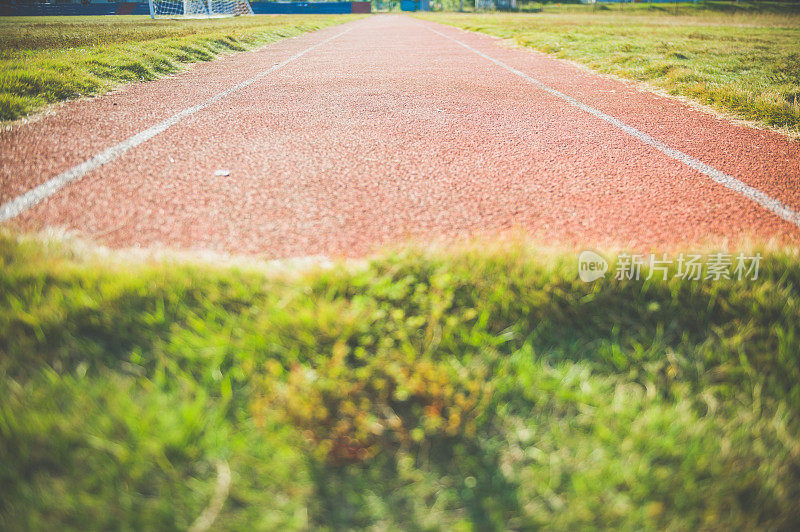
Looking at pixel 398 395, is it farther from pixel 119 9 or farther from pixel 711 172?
pixel 119 9

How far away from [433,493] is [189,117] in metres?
3.93

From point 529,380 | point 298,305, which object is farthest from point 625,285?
point 298,305

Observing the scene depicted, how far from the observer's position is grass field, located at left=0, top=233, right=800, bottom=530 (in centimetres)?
102

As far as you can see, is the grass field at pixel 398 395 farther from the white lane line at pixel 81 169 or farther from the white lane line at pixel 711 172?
the white lane line at pixel 711 172

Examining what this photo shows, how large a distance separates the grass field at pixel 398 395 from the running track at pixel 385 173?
1.24ft

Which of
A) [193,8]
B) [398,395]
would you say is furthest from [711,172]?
[193,8]

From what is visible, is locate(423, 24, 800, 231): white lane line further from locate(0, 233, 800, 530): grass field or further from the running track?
locate(0, 233, 800, 530): grass field

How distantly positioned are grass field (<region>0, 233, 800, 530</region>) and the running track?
14.9 inches

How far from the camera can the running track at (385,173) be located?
212cm

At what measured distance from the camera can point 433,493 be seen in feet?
3.52

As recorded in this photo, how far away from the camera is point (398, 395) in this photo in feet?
4.18

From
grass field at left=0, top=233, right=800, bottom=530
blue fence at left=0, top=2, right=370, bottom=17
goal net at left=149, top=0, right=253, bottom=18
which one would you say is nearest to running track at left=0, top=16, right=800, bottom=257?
grass field at left=0, top=233, right=800, bottom=530

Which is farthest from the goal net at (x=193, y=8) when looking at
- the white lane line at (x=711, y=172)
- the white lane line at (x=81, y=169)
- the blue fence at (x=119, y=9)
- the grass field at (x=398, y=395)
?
the grass field at (x=398, y=395)

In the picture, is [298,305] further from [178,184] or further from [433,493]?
[178,184]
